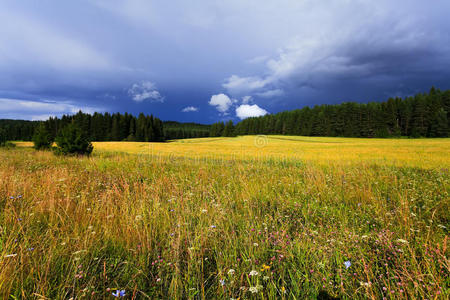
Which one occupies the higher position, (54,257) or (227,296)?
(54,257)

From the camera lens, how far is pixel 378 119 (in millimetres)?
64312

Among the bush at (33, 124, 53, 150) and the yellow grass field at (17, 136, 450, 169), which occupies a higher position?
the bush at (33, 124, 53, 150)

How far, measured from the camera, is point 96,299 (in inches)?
64.3

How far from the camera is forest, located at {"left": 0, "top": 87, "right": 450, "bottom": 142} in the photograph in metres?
56.0

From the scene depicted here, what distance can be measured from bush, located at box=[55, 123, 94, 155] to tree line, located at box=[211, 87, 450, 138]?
7714 cm

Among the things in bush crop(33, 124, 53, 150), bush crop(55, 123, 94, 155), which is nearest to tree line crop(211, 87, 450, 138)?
bush crop(55, 123, 94, 155)

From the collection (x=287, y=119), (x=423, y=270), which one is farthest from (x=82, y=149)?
(x=287, y=119)

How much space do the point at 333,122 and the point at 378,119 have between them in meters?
13.7

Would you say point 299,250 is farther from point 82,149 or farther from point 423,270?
point 82,149

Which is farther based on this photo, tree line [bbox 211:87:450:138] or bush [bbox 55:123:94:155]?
tree line [bbox 211:87:450:138]

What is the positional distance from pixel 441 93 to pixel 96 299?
8880cm

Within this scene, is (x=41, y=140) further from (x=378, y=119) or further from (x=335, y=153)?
(x=378, y=119)

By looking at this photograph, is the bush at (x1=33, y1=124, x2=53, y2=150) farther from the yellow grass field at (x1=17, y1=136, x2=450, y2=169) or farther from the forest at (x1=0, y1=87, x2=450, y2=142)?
the forest at (x1=0, y1=87, x2=450, y2=142)

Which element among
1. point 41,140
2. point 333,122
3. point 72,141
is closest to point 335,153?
point 72,141
